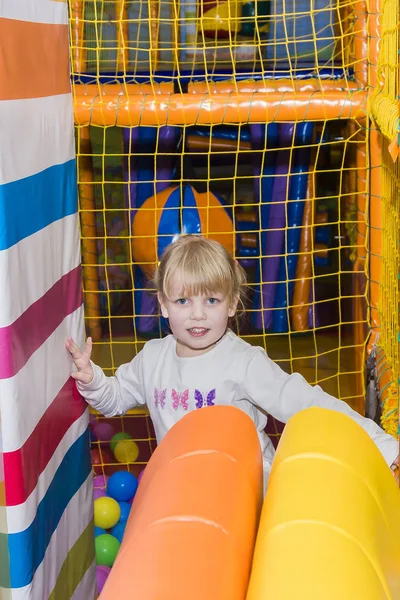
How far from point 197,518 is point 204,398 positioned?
0.93 meters

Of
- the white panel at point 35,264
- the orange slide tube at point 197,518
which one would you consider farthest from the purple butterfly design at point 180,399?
the orange slide tube at point 197,518

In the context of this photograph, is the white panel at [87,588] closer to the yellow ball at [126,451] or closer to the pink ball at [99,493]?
the pink ball at [99,493]

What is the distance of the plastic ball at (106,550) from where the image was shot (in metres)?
2.50

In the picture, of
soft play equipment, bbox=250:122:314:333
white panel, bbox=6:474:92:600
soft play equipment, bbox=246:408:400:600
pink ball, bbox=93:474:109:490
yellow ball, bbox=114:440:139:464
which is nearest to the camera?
soft play equipment, bbox=246:408:400:600

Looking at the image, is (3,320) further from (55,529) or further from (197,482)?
(55,529)

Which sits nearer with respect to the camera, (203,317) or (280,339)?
(203,317)

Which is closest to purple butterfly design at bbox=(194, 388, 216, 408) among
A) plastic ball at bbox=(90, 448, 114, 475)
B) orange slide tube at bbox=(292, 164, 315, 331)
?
plastic ball at bbox=(90, 448, 114, 475)

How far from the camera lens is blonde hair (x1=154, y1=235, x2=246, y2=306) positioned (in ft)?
6.26

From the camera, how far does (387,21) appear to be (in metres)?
2.08

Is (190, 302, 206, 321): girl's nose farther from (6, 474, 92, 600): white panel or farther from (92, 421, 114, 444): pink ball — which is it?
(92, 421, 114, 444): pink ball

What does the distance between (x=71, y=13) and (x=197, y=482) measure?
2.44 meters

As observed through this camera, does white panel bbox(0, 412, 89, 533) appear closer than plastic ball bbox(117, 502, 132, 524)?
Yes

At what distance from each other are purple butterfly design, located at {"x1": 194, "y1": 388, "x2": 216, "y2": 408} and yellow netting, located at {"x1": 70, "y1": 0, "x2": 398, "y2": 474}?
1.42 ft

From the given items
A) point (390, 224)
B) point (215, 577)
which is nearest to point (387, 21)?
point (390, 224)
